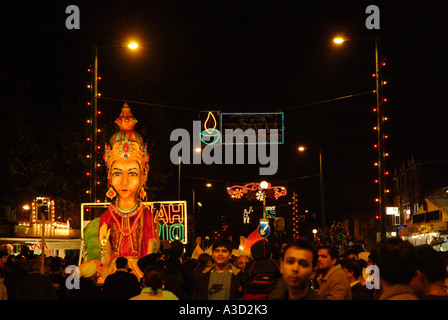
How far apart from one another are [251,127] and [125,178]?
9232mm

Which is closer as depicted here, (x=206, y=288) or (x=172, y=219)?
(x=206, y=288)

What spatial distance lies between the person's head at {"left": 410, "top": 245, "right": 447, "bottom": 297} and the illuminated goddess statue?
42.5ft

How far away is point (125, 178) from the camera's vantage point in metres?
18.6

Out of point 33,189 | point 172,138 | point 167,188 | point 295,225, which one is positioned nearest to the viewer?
point 33,189

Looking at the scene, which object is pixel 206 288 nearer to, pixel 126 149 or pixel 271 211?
pixel 126 149

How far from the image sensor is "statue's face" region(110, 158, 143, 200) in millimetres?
18578

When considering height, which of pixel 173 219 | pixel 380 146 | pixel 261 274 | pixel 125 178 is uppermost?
pixel 380 146

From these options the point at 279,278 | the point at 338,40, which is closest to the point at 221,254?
the point at 279,278

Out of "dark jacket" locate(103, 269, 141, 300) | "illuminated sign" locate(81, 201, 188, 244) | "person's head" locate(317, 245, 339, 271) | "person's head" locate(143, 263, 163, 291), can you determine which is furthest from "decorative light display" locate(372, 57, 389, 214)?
"person's head" locate(143, 263, 163, 291)

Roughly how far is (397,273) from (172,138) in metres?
35.9

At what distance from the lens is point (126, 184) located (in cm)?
1858
